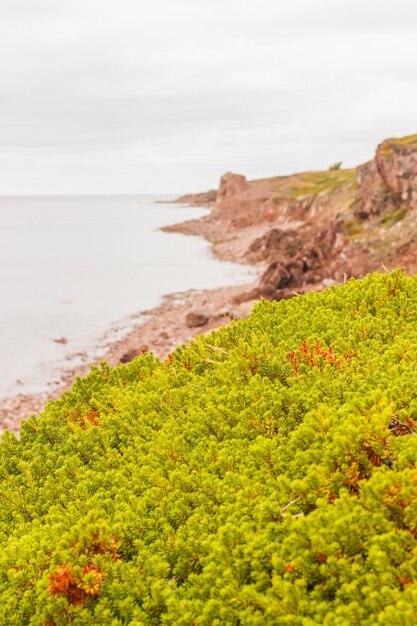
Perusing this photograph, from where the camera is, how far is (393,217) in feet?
135

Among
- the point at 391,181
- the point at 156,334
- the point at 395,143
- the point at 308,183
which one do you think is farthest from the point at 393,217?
the point at 308,183

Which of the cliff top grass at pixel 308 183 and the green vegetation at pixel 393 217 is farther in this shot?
the cliff top grass at pixel 308 183

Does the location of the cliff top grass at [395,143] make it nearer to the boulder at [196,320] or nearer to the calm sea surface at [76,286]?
the calm sea surface at [76,286]

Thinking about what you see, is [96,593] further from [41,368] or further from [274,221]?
[274,221]

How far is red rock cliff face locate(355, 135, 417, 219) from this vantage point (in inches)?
1655

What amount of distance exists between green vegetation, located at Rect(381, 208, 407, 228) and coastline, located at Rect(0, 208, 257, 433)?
469 inches

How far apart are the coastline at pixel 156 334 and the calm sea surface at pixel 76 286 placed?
0.99 m

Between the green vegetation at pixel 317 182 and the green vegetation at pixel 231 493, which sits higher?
the green vegetation at pixel 317 182

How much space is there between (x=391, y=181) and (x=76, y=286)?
93.8ft

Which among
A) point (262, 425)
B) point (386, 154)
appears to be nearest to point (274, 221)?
point (386, 154)

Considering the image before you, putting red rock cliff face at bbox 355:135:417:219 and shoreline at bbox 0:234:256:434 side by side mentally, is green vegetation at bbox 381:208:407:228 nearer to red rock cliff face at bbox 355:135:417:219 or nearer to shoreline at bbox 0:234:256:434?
red rock cliff face at bbox 355:135:417:219

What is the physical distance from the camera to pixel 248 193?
108 m

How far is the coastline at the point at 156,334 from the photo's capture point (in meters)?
23.3

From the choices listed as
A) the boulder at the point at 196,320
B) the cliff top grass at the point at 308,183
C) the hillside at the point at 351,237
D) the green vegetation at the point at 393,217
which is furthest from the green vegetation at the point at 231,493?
the cliff top grass at the point at 308,183
